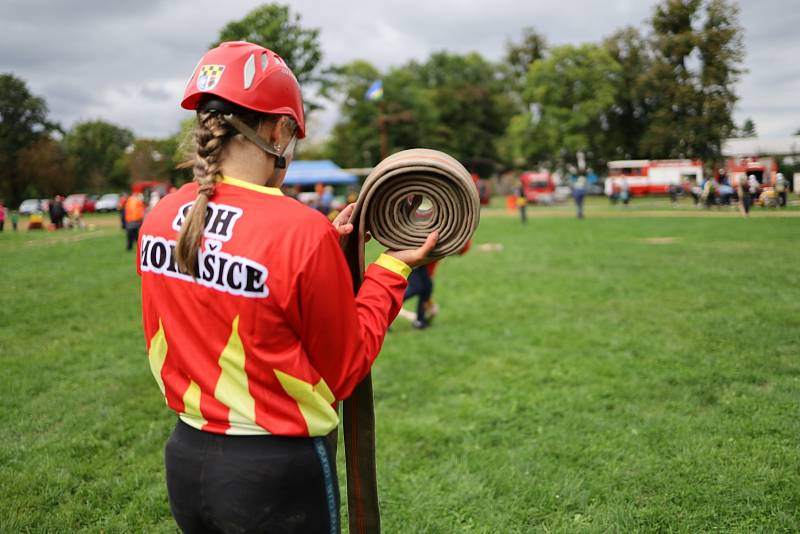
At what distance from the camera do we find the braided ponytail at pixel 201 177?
1.59 metres

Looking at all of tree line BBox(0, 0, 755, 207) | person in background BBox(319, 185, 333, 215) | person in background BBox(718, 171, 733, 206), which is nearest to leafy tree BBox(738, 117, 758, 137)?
tree line BBox(0, 0, 755, 207)

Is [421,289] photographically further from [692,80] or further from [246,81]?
[692,80]

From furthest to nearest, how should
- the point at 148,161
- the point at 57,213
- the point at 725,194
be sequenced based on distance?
1. the point at 148,161
2. the point at 57,213
3. the point at 725,194

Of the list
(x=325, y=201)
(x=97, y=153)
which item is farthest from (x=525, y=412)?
(x=97, y=153)

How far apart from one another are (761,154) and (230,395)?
54.9m

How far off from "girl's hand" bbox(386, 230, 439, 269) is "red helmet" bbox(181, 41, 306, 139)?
0.55m

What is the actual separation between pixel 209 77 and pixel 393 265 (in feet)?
2.63

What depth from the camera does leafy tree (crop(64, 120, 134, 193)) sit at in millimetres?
71875

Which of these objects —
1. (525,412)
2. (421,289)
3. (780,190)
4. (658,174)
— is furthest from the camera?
(658,174)

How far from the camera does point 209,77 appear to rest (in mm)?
1702

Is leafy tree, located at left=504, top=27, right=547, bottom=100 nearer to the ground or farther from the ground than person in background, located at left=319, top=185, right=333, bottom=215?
farther from the ground

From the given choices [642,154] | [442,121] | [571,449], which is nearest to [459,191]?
[571,449]

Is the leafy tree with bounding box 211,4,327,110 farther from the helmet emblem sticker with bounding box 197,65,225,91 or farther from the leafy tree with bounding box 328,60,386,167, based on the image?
the helmet emblem sticker with bounding box 197,65,225,91

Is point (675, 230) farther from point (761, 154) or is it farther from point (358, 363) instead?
point (761, 154)
